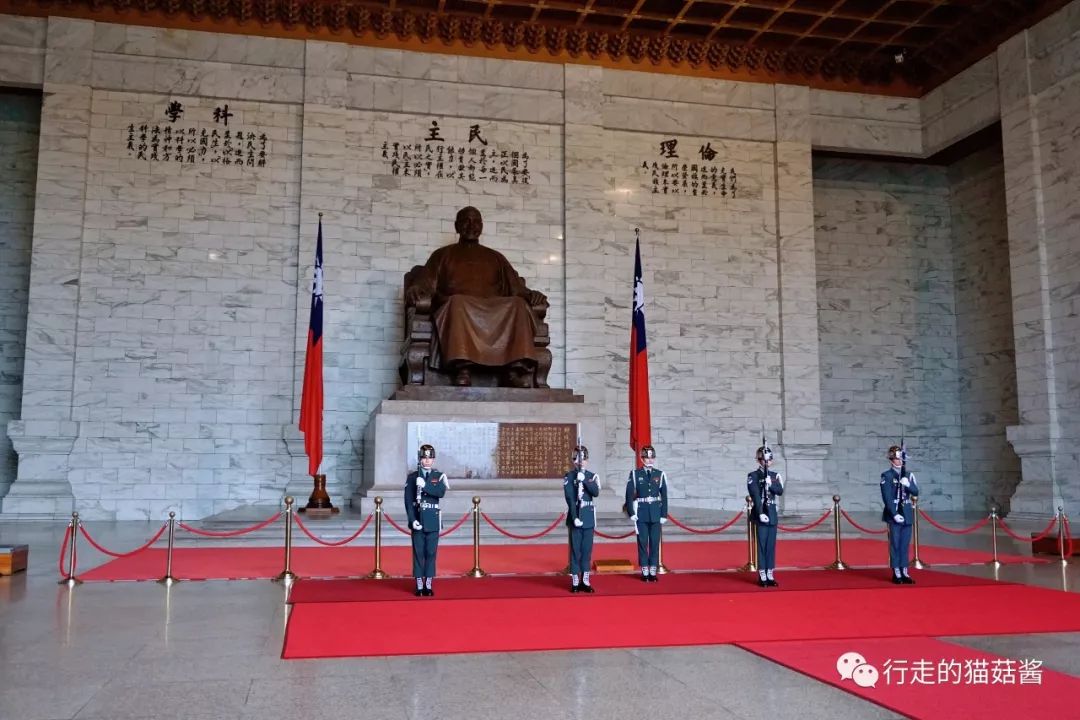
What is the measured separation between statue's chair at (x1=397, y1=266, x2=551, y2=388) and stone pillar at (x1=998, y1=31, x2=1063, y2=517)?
5546mm

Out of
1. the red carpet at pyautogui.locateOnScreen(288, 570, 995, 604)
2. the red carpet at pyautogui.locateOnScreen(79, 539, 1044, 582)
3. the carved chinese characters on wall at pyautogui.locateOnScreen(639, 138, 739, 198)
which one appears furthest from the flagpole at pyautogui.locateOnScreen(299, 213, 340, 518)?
the carved chinese characters on wall at pyautogui.locateOnScreen(639, 138, 739, 198)

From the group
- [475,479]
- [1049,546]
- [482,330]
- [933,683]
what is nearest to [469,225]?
[482,330]

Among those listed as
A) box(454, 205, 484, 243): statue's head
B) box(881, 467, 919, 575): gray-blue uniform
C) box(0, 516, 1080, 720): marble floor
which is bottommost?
box(0, 516, 1080, 720): marble floor

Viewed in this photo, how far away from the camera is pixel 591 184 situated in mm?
11039

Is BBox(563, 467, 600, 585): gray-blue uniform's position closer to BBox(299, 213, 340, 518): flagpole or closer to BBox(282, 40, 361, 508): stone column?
BBox(299, 213, 340, 518): flagpole

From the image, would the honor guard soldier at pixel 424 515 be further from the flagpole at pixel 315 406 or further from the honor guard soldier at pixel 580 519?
the flagpole at pixel 315 406

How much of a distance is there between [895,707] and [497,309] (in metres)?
6.43

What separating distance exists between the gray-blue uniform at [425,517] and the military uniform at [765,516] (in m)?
1.81

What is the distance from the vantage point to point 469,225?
9.63 meters

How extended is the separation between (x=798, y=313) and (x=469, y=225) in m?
4.38

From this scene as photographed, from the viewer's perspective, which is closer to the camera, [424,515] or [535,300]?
[424,515]

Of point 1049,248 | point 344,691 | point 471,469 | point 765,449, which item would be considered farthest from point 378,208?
point 344,691

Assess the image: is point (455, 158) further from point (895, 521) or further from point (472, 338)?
point (895, 521)

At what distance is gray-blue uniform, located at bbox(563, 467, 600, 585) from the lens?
16.8 ft
